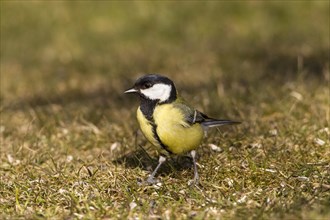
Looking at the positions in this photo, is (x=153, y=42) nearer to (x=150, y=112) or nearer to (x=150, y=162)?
(x=150, y=162)

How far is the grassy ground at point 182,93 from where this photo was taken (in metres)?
4.43

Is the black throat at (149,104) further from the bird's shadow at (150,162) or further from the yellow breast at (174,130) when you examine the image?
the bird's shadow at (150,162)

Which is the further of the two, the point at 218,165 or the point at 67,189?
the point at 218,165

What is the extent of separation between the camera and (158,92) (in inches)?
191

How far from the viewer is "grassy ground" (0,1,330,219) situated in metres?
4.43

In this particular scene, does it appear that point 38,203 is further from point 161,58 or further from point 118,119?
point 161,58

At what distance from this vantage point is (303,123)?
5934 mm

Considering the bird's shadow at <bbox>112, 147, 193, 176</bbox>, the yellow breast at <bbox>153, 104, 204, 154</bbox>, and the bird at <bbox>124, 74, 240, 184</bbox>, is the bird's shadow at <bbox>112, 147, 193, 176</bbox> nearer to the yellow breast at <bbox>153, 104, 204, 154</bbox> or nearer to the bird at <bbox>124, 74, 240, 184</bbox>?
the bird at <bbox>124, 74, 240, 184</bbox>

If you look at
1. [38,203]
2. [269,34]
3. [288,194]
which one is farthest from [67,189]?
[269,34]

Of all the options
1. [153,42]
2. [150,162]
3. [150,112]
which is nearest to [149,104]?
[150,112]

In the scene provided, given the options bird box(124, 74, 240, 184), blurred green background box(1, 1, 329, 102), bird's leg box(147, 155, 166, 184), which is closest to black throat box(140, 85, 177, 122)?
bird box(124, 74, 240, 184)

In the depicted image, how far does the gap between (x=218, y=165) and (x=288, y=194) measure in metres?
0.79

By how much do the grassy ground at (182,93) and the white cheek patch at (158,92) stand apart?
542 millimetres

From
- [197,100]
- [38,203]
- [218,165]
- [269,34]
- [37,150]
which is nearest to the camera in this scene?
[38,203]
